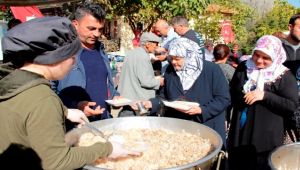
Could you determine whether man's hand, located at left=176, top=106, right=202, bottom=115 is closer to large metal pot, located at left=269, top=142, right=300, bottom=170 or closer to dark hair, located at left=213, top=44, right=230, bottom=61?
large metal pot, located at left=269, top=142, right=300, bottom=170

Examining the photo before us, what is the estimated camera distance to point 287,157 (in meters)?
2.11

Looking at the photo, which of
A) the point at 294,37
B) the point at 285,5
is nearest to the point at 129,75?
the point at 294,37

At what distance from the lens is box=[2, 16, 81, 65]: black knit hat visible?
5.13 feet

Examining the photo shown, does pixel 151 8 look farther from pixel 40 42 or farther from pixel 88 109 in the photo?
pixel 40 42

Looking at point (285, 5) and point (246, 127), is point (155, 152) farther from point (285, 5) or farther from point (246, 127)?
point (285, 5)

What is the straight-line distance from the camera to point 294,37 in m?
3.94

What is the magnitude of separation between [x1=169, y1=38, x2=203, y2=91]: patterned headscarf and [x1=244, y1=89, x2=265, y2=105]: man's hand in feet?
1.47

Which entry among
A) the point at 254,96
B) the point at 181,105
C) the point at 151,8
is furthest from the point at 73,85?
the point at 151,8

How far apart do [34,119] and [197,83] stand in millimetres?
1808

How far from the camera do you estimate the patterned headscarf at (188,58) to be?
3.02 m

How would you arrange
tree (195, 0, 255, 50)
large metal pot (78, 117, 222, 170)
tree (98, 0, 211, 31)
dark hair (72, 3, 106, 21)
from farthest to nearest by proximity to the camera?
tree (195, 0, 255, 50) < tree (98, 0, 211, 31) < dark hair (72, 3, 106, 21) < large metal pot (78, 117, 222, 170)

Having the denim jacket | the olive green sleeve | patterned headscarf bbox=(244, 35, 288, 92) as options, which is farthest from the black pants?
the olive green sleeve

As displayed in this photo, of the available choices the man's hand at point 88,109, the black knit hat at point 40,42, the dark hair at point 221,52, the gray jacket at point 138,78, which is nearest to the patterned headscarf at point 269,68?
the man's hand at point 88,109

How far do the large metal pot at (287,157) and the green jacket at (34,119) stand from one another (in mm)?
1118
